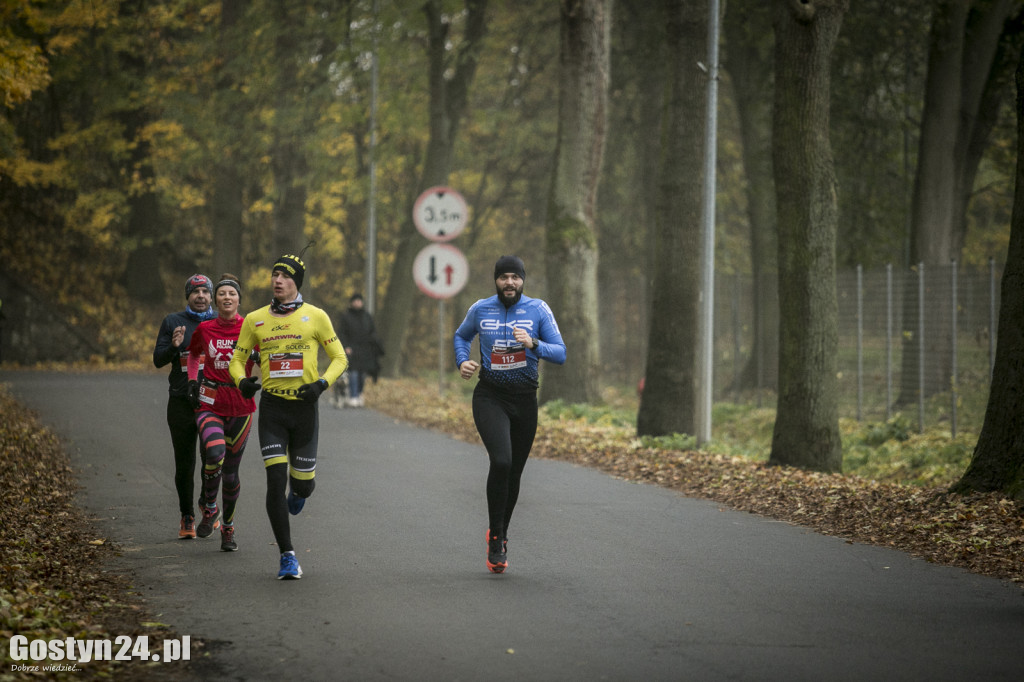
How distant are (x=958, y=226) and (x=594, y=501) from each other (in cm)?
1715

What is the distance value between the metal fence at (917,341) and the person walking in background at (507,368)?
1194 cm

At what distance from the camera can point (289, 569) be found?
8023 millimetres

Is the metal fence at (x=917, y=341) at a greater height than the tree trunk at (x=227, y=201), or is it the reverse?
the tree trunk at (x=227, y=201)

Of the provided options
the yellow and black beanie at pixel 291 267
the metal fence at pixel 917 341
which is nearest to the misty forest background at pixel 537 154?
the metal fence at pixel 917 341

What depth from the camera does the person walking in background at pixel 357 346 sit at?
78.9 feet

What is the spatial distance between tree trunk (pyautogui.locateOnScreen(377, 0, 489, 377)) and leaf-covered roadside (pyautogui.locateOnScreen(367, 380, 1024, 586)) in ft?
43.7

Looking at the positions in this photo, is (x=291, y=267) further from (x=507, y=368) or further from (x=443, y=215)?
(x=443, y=215)

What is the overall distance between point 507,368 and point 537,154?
100.0 feet

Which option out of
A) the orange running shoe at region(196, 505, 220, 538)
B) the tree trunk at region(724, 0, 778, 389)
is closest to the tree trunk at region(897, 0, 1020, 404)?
the tree trunk at region(724, 0, 778, 389)

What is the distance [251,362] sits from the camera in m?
8.68

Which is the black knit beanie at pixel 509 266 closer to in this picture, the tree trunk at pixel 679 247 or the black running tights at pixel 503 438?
the black running tights at pixel 503 438

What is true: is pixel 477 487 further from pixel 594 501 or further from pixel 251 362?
pixel 251 362

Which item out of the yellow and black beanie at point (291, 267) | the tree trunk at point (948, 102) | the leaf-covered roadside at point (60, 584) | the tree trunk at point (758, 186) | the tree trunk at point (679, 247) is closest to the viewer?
the leaf-covered roadside at point (60, 584)

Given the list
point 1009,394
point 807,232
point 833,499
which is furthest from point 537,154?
point 1009,394
